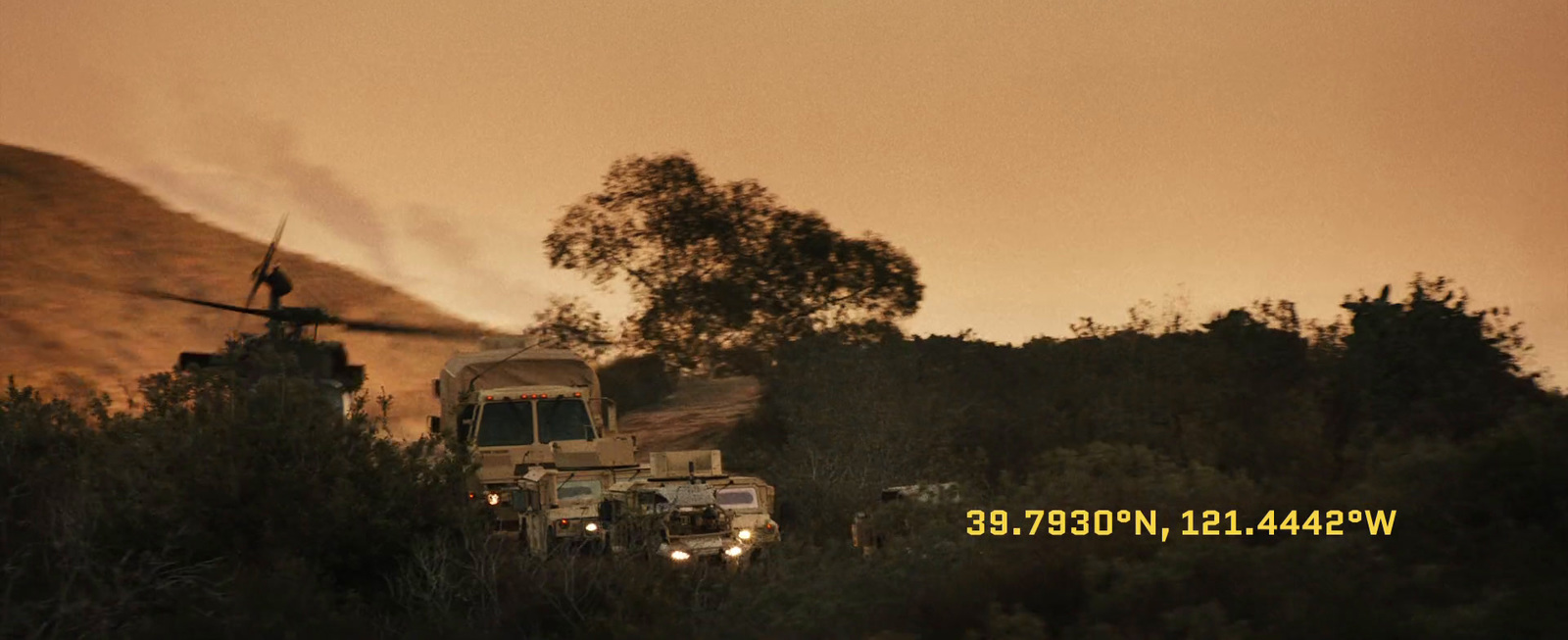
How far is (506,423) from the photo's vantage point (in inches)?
1101

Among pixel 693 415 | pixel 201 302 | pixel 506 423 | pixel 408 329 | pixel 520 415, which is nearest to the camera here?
pixel 201 302

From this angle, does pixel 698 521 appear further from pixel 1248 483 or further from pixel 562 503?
pixel 1248 483

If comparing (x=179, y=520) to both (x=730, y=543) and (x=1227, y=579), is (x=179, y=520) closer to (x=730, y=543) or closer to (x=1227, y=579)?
(x=730, y=543)

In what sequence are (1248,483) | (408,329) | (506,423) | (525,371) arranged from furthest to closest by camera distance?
1. (525,371)
2. (408,329)
3. (506,423)
4. (1248,483)

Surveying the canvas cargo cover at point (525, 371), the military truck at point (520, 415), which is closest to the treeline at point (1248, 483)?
the military truck at point (520, 415)

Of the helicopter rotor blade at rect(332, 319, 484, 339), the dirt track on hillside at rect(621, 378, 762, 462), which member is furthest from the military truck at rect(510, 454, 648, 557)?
the dirt track on hillside at rect(621, 378, 762, 462)

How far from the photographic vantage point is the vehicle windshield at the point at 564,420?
28094mm

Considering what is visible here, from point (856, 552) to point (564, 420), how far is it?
14.4m

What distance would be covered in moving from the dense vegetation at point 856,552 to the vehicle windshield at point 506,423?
19.1 feet

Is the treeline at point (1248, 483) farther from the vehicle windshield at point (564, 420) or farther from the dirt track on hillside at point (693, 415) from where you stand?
the dirt track on hillside at point (693, 415)

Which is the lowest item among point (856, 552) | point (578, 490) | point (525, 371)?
point (856, 552)

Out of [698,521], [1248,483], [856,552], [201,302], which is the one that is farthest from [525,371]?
[1248,483]

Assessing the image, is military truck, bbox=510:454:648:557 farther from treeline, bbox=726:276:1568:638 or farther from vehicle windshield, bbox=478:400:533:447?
treeline, bbox=726:276:1568:638

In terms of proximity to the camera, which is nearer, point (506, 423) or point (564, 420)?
point (506, 423)
